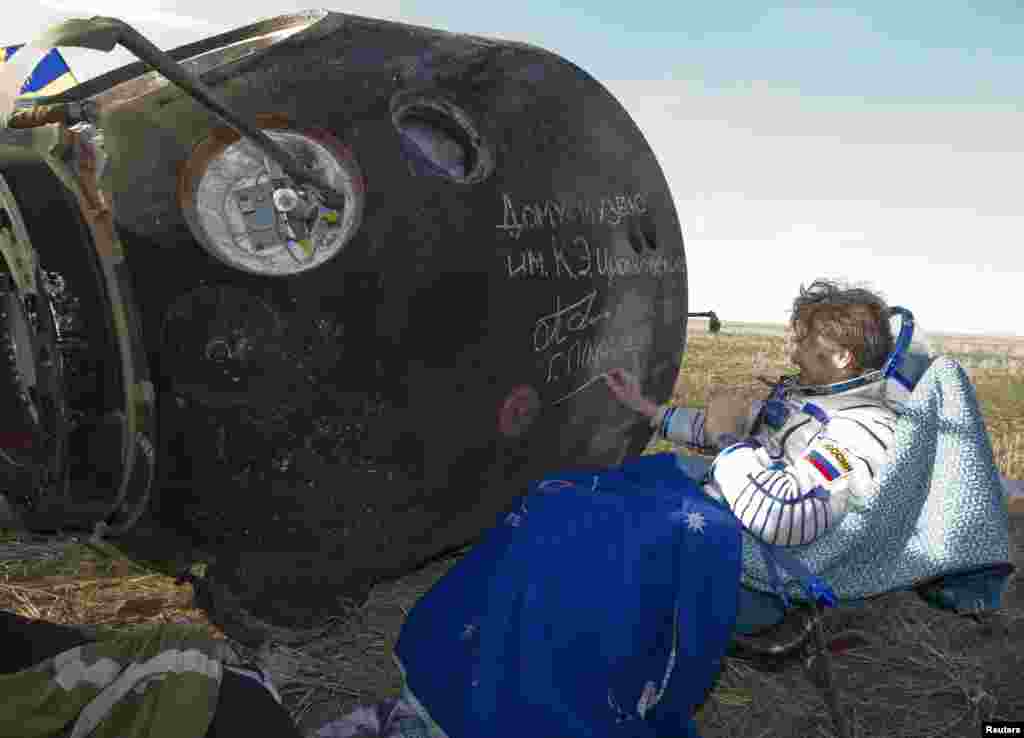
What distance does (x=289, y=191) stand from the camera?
2414 mm

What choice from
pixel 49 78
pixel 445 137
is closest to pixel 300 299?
pixel 445 137

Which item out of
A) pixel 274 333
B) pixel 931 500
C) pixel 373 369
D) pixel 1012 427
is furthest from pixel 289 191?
pixel 1012 427

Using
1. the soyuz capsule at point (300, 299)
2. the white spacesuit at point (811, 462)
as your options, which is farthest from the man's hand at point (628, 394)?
the white spacesuit at point (811, 462)

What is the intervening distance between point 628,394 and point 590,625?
1.13 m

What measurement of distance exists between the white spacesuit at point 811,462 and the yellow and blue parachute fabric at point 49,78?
2420mm

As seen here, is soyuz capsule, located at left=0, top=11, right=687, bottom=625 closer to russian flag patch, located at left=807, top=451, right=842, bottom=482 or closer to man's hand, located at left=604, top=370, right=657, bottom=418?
man's hand, located at left=604, top=370, right=657, bottom=418

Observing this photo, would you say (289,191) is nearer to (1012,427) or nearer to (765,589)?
(765,589)

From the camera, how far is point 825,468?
8.46 feet

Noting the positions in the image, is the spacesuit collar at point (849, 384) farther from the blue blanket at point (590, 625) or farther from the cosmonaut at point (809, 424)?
the blue blanket at point (590, 625)

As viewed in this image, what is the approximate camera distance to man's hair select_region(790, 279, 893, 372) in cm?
284

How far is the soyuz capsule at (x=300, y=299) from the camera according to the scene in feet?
7.59

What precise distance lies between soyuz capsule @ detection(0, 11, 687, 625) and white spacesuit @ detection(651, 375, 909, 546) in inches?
27.9

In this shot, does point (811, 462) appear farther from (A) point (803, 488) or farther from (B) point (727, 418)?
(B) point (727, 418)

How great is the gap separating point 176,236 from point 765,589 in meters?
2.11
